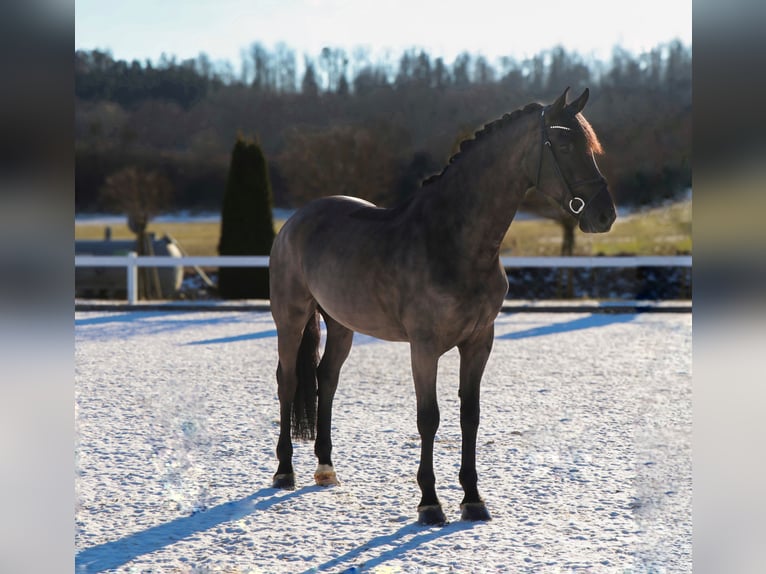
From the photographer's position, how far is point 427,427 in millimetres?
3854

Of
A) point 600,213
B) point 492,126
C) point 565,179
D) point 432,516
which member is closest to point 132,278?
point 432,516

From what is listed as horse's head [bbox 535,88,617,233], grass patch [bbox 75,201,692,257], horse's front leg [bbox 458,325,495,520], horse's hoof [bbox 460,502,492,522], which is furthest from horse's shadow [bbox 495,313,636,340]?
grass patch [bbox 75,201,692,257]

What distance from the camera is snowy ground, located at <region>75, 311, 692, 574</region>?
342 centimetres

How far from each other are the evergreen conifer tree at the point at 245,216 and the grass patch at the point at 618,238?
18.2 ft

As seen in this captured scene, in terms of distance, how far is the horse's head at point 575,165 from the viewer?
11.0 ft

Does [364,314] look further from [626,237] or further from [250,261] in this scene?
[626,237]

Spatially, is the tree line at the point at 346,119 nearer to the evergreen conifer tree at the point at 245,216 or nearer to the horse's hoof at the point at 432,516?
the evergreen conifer tree at the point at 245,216

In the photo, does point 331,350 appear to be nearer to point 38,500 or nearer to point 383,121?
point 38,500

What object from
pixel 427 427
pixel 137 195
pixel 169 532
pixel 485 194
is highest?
pixel 137 195

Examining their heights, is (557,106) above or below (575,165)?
above

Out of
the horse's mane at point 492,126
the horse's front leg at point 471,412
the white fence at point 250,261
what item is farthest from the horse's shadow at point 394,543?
the white fence at point 250,261

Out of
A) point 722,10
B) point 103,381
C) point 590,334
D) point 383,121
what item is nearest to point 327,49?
point 383,121

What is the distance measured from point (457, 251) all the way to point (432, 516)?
1334 millimetres

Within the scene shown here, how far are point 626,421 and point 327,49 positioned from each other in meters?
26.5
